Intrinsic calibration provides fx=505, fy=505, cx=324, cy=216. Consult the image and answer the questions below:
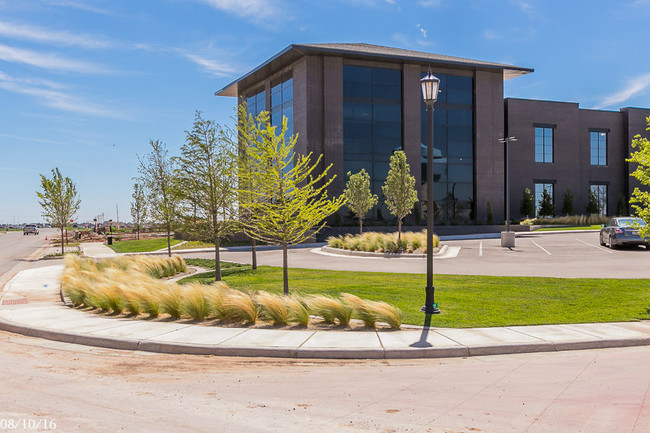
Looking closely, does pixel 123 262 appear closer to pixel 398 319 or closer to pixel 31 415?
pixel 398 319

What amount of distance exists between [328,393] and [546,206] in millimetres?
50468

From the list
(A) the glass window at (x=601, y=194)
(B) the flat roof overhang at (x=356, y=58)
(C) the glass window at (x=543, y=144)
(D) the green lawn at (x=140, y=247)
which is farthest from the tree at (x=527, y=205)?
(D) the green lawn at (x=140, y=247)

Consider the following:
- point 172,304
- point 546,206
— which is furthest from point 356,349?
point 546,206

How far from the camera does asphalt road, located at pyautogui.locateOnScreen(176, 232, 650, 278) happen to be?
1791cm

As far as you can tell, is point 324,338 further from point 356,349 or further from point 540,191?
point 540,191

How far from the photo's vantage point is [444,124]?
4550cm

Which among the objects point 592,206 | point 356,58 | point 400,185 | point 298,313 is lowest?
point 298,313

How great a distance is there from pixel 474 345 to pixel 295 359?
2.82m

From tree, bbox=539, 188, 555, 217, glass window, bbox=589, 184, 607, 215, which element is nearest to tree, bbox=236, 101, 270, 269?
tree, bbox=539, 188, 555, 217

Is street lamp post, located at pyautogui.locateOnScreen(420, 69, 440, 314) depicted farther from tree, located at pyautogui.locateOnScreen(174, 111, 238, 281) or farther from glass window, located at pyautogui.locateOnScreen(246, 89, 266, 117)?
glass window, located at pyautogui.locateOnScreen(246, 89, 266, 117)

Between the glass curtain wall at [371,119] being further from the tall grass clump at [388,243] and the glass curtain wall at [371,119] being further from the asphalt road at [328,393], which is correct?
the asphalt road at [328,393]

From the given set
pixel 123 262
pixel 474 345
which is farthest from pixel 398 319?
pixel 123 262

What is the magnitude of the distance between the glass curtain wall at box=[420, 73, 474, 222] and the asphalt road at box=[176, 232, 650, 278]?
16354 mm

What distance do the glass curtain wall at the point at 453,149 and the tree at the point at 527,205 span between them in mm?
7079
